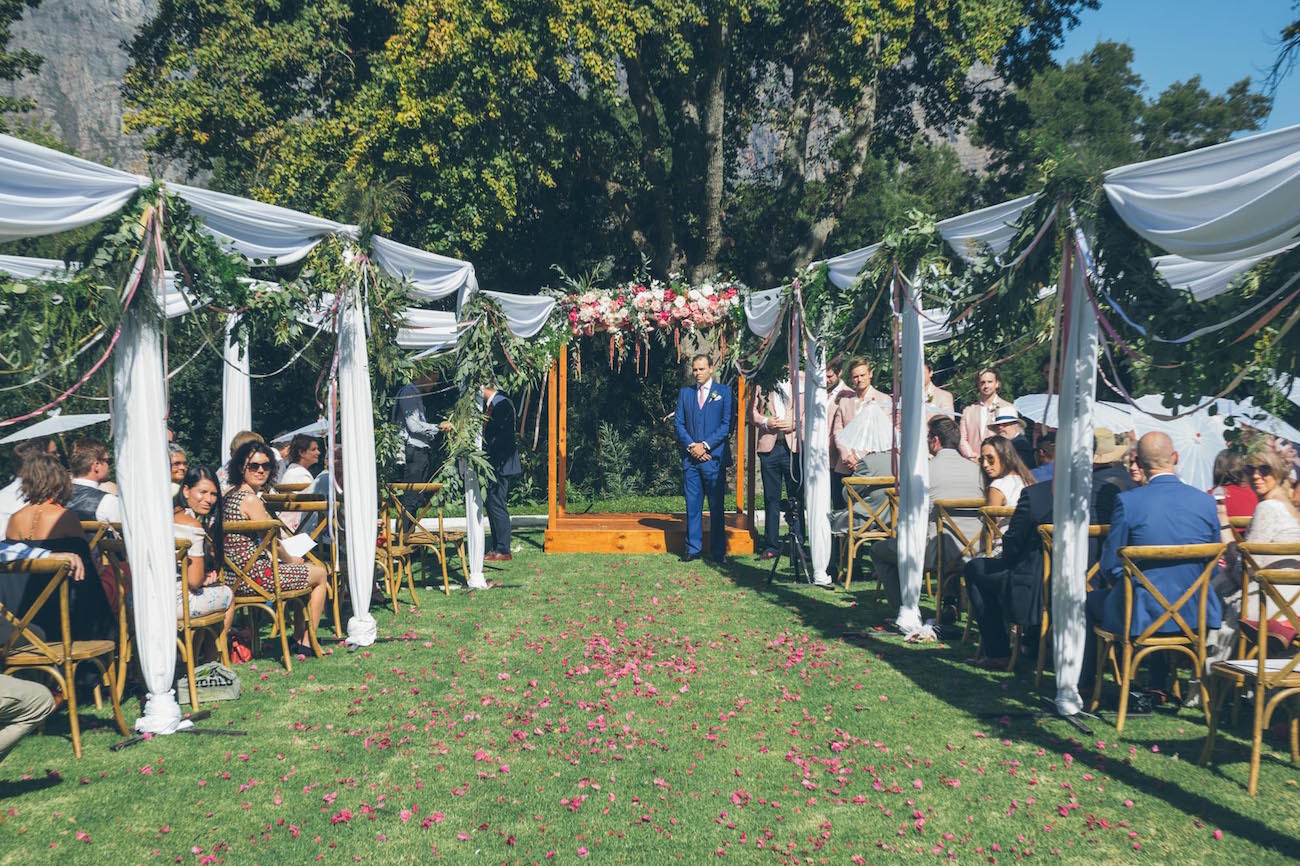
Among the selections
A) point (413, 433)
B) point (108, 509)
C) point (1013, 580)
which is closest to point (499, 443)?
point (413, 433)

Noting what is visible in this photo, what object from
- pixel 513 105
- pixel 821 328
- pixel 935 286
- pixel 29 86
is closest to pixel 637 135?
pixel 513 105

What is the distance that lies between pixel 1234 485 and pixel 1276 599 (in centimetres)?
264

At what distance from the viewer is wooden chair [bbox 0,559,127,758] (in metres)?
5.14

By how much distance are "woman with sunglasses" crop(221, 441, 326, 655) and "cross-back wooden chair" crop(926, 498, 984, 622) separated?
466 cm

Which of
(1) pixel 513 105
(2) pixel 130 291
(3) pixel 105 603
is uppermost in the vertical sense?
(1) pixel 513 105

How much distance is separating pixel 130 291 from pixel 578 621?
4292 mm

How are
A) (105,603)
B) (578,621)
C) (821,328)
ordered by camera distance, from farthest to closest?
(821,328) < (578,621) < (105,603)

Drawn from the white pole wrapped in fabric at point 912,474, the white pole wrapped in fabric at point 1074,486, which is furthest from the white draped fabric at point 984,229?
the white pole wrapped in fabric at point 1074,486

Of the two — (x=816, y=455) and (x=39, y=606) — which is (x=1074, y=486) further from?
(x=39, y=606)

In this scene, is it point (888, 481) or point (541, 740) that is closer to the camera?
point (541, 740)

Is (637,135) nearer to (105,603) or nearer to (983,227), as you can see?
(983,227)

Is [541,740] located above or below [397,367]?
below

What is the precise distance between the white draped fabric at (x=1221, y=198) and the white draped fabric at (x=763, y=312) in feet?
16.8

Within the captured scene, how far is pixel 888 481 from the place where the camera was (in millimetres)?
9672
